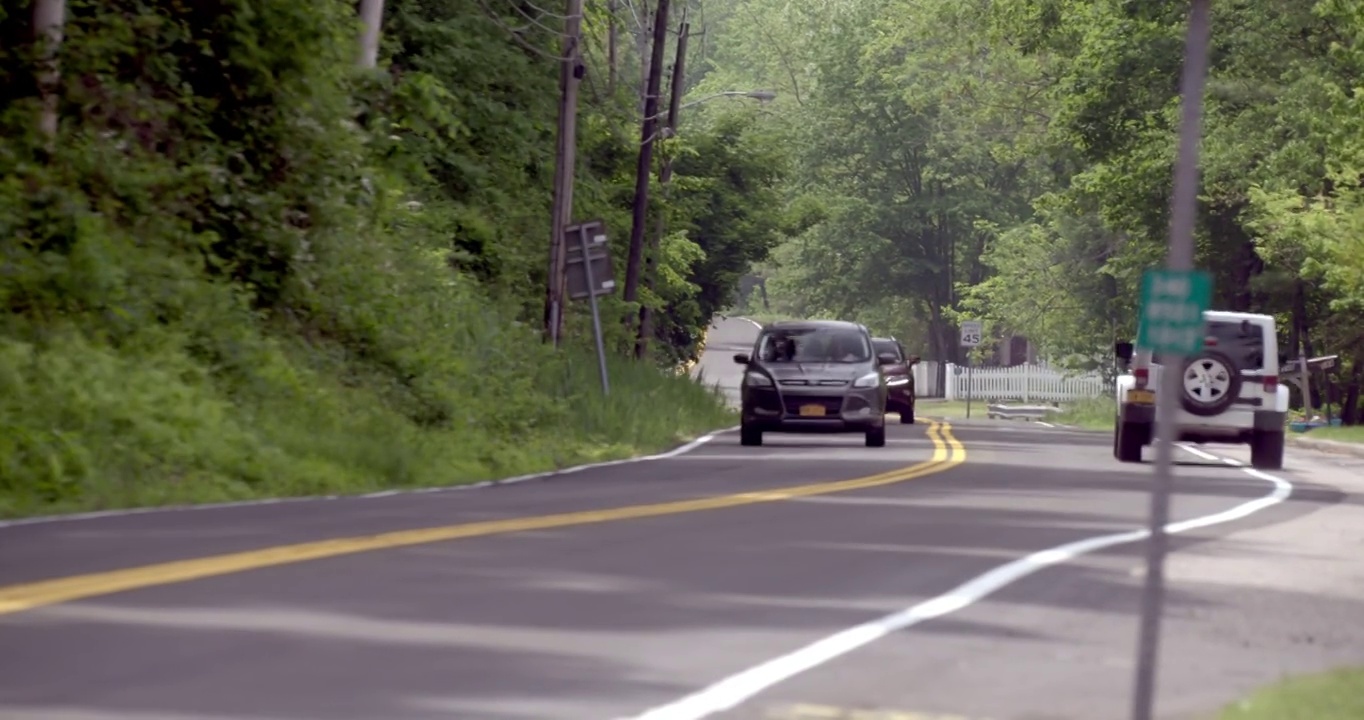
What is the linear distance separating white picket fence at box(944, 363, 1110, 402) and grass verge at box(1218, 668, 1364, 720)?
255 feet

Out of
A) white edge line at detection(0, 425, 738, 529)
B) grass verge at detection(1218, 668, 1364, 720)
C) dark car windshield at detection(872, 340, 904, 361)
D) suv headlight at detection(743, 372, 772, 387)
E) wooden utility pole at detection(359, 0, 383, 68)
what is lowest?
grass verge at detection(1218, 668, 1364, 720)

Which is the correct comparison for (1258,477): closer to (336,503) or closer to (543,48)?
(336,503)

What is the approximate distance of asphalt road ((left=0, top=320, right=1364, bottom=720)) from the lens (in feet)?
27.9

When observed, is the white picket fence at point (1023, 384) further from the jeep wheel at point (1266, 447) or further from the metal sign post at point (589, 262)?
the jeep wheel at point (1266, 447)

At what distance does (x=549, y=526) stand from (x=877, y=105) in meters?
82.9

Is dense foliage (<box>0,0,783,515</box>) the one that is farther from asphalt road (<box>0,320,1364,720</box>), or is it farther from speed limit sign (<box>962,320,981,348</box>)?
speed limit sign (<box>962,320,981,348</box>)

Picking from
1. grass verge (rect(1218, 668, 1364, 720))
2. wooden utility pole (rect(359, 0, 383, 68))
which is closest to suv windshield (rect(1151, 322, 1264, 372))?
wooden utility pole (rect(359, 0, 383, 68))

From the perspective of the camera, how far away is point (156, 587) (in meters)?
10.9

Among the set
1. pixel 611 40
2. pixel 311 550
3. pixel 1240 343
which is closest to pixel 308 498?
pixel 311 550

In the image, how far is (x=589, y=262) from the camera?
106ft

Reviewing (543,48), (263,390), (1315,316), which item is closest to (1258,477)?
(263,390)

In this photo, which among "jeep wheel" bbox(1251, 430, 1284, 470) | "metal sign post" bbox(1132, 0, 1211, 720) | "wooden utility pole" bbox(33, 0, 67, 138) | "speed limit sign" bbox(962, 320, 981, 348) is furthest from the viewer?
"speed limit sign" bbox(962, 320, 981, 348)

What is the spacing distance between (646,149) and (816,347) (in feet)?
32.3

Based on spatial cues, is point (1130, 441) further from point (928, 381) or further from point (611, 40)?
point (928, 381)
